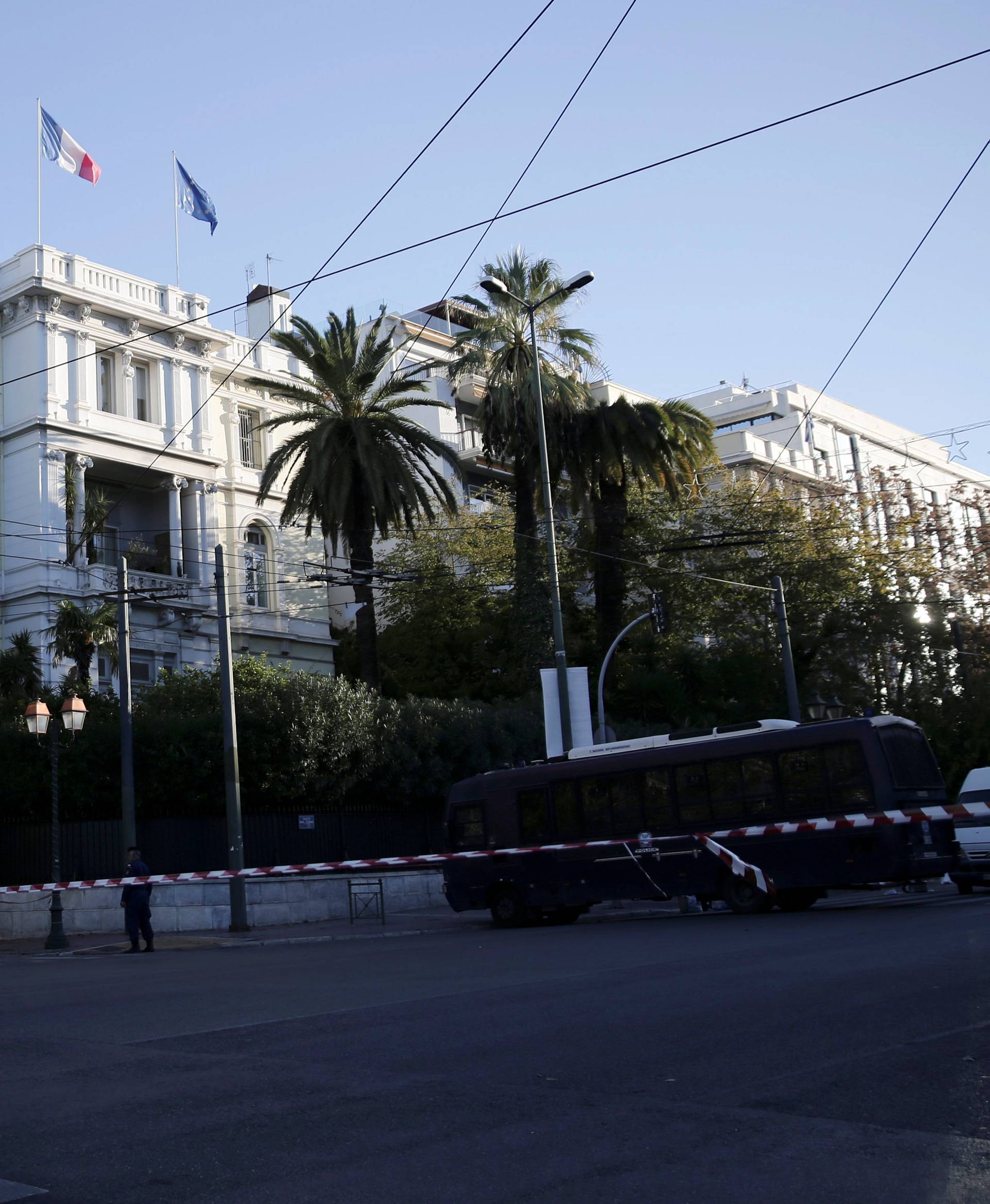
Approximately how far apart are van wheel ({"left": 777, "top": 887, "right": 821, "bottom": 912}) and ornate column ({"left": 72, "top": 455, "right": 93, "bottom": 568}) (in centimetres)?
2779

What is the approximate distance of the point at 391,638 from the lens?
50.2m

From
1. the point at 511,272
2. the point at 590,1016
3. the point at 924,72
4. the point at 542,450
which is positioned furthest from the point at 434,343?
the point at 590,1016

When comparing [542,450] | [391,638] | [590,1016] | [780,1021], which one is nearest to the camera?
[780,1021]

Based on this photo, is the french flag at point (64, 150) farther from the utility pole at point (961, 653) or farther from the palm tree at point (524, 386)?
the utility pole at point (961, 653)

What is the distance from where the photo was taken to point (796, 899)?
20031 mm

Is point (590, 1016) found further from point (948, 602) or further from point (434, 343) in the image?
point (434, 343)

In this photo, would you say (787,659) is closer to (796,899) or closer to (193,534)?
(796,899)

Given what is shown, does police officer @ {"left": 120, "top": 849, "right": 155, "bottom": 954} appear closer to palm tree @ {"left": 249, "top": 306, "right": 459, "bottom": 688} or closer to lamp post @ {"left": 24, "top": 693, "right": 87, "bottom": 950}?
lamp post @ {"left": 24, "top": 693, "right": 87, "bottom": 950}

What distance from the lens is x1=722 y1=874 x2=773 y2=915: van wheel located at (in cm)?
1956

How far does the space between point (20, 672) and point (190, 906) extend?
41.6 ft

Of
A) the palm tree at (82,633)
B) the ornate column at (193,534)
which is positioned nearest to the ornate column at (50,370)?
the ornate column at (193,534)

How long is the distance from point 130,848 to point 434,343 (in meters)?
41.1

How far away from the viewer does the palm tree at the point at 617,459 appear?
121 feet

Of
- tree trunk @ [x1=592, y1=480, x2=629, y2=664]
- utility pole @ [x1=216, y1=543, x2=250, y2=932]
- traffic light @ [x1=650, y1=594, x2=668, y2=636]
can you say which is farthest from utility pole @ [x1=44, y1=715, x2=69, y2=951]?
tree trunk @ [x1=592, y1=480, x2=629, y2=664]
